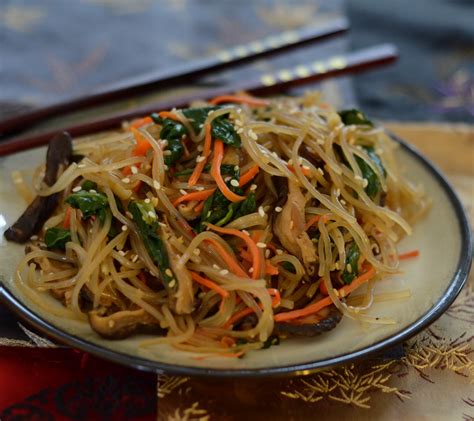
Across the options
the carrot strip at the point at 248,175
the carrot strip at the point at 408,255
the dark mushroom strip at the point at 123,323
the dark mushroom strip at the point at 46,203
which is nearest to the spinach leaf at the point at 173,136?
the carrot strip at the point at 248,175

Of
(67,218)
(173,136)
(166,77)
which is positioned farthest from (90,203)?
(166,77)

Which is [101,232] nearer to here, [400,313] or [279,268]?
[279,268]

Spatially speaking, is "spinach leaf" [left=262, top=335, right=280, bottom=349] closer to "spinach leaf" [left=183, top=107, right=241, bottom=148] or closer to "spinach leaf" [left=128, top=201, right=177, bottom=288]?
"spinach leaf" [left=128, top=201, right=177, bottom=288]

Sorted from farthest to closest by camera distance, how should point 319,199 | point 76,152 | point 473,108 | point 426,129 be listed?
point 473,108, point 426,129, point 76,152, point 319,199

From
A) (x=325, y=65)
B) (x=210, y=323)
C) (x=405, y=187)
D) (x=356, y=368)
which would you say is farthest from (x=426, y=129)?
(x=210, y=323)

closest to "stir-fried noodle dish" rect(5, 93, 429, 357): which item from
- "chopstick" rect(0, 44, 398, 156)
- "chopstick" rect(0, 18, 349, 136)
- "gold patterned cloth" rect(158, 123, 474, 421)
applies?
"gold patterned cloth" rect(158, 123, 474, 421)

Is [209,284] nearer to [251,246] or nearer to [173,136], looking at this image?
[251,246]
